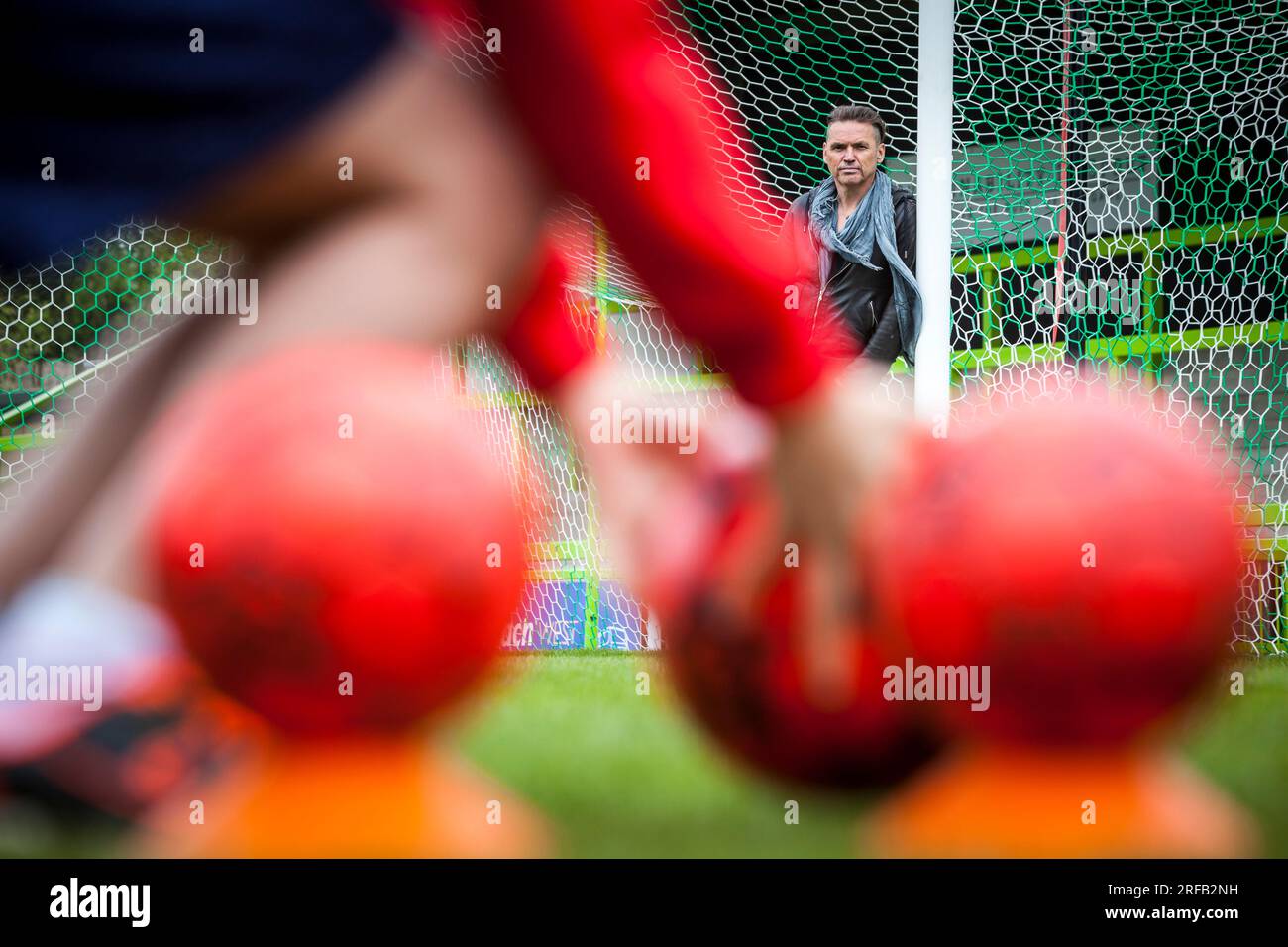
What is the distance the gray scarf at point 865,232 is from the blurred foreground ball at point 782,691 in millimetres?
505

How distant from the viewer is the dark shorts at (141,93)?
4.60 feet

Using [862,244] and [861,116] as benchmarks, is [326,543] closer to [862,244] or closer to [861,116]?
[862,244]

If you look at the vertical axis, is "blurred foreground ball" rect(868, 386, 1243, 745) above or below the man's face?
below

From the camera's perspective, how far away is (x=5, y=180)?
147 centimetres

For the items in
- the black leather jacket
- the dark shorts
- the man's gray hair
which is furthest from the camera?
the man's gray hair

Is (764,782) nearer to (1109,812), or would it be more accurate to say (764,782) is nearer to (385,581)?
(1109,812)

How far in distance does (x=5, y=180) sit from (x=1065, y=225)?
5.22 feet

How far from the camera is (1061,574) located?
3.82 ft

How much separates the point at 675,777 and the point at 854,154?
92cm

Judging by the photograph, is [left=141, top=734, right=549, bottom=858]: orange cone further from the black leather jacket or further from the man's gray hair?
the man's gray hair

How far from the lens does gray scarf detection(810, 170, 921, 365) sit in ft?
5.41

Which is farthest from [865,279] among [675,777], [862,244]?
[675,777]

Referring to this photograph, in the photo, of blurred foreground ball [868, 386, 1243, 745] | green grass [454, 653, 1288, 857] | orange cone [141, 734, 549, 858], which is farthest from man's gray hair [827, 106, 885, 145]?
orange cone [141, 734, 549, 858]
